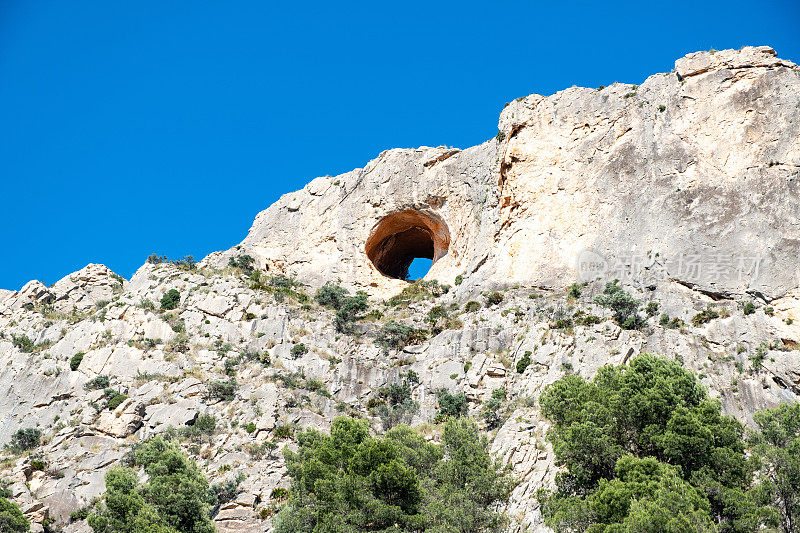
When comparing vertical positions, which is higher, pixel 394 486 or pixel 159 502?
pixel 159 502

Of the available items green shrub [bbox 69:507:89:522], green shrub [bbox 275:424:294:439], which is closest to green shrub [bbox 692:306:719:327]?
green shrub [bbox 275:424:294:439]

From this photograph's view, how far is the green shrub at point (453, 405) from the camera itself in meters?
45.7

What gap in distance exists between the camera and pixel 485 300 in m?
55.1

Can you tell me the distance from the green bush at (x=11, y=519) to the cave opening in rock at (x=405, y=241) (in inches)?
1518

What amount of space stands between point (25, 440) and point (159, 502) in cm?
1681

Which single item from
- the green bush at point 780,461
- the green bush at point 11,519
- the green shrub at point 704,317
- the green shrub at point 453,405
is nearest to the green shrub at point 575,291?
the green shrub at point 704,317

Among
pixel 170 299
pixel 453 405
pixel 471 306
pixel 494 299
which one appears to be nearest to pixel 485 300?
pixel 494 299

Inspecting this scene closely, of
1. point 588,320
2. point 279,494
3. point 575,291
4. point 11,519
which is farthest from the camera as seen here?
point 575,291

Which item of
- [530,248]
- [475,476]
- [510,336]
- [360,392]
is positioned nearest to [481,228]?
[530,248]

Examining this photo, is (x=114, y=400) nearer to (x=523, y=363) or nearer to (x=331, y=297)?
(x=331, y=297)

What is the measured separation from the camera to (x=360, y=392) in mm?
50562

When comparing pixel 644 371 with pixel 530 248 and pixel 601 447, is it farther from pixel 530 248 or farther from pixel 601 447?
pixel 530 248

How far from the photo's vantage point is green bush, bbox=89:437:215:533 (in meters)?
33.8

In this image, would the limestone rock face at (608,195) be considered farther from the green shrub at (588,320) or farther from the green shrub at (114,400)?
the green shrub at (114,400)
